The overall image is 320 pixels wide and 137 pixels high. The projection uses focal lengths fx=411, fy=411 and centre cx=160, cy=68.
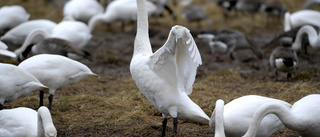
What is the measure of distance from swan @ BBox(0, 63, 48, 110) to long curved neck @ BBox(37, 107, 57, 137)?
105cm

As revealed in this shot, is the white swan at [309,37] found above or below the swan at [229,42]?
above

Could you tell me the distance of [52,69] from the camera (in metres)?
6.24

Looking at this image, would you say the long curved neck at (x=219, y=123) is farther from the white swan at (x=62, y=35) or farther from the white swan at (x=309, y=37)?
the white swan at (x=309, y=37)

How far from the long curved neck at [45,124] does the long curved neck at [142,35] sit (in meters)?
1.42

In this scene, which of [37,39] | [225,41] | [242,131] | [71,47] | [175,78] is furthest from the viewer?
[225,41]

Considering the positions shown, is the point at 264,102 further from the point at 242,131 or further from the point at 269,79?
the point at 269,79

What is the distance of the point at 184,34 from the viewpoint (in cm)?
444

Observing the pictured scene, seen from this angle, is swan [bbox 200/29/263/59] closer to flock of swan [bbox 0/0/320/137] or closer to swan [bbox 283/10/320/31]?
swan [bbox 283/10/320/31]

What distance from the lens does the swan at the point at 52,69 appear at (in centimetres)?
617

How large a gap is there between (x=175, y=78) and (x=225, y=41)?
6044 millimetres

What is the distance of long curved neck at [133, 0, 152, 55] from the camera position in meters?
5.38

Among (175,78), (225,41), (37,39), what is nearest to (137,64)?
(175,78)

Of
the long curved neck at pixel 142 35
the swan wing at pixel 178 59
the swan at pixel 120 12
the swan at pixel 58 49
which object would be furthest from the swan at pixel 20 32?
the swan wing at pixel 178 59

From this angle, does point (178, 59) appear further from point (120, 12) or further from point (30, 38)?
point (120, 12)
